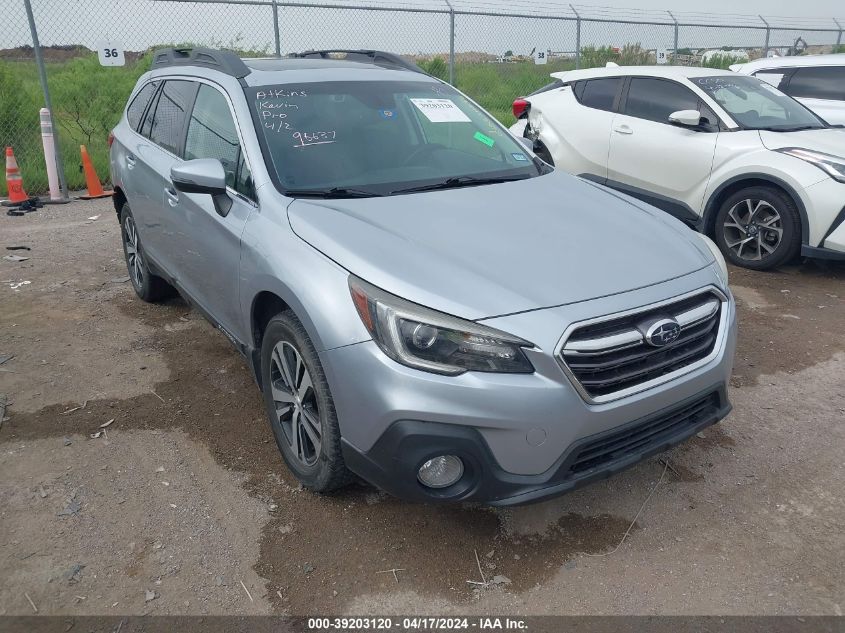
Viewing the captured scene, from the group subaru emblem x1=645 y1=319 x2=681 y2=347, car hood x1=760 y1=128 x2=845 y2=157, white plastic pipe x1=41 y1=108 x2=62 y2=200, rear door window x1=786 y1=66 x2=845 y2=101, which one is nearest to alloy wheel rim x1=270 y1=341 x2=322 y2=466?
subaru emblem x1=645 y1=319 x2=681 y2=347

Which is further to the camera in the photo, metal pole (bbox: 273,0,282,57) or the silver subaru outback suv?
metal pole (bbox: 273,0,282,57)

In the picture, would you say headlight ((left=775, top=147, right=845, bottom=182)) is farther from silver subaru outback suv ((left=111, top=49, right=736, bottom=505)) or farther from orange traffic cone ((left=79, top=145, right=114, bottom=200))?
orange traffic cone ((left=79, top=145, right=114, bottom=200))

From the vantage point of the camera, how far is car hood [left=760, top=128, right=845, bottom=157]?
5.94 meters

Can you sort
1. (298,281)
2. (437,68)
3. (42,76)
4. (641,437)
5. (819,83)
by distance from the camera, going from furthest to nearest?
(437,68), (819,83), (42,76), (298,281), (641,437)

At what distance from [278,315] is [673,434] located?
64.4 inches

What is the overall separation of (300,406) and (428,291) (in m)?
0.85

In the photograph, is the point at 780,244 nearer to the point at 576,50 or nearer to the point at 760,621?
the point at 760,621

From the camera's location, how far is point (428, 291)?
2445 mm

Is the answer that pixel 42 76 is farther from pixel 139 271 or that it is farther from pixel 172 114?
pixel 172 114

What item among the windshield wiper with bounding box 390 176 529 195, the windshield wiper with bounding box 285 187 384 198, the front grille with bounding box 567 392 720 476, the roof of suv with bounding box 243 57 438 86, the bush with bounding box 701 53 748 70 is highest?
the roof of suv with bounding box 243 57 438 86

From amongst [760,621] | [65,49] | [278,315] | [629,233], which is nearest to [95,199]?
[65,49]

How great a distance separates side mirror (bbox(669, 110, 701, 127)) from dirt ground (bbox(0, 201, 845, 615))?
2.88 m

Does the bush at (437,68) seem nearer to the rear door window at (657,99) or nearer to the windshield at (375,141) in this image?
the rear door window at (657,99)

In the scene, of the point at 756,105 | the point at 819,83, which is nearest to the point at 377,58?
the point at 756,105
